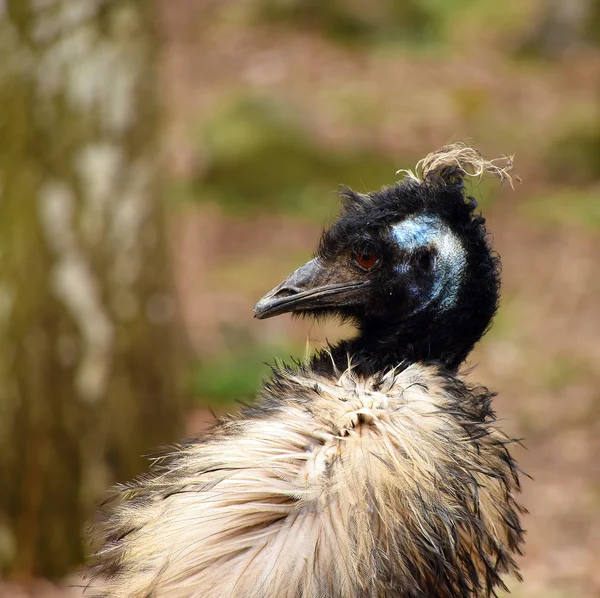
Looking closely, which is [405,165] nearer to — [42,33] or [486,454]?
[42,33]

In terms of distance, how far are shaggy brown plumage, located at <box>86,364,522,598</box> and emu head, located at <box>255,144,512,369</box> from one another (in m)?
0.21

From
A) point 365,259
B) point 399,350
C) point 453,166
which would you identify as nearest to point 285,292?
point 365,259

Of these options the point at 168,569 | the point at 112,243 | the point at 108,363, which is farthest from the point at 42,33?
the point at 168,569

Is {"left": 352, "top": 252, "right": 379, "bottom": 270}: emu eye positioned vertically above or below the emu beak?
above

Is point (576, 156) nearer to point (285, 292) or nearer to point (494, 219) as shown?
point (494, 219)

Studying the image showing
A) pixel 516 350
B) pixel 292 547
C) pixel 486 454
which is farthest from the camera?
pixel 516 350

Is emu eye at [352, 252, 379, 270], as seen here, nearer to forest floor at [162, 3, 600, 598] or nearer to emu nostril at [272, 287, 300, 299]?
emu nostril at [272, 287, 300, 299]

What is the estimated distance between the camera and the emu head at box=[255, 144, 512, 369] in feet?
10.7

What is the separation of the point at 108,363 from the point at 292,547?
3084mm

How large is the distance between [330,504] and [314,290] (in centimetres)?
81

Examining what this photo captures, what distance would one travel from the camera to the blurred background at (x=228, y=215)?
544 centimetres

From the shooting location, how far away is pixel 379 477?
2883 mm

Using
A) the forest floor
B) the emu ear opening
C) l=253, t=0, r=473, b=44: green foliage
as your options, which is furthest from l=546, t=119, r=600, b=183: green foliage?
the emu ear opening

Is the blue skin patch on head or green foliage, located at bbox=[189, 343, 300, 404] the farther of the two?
green foliage, located at bbox=[189, 343, 300, 404]
